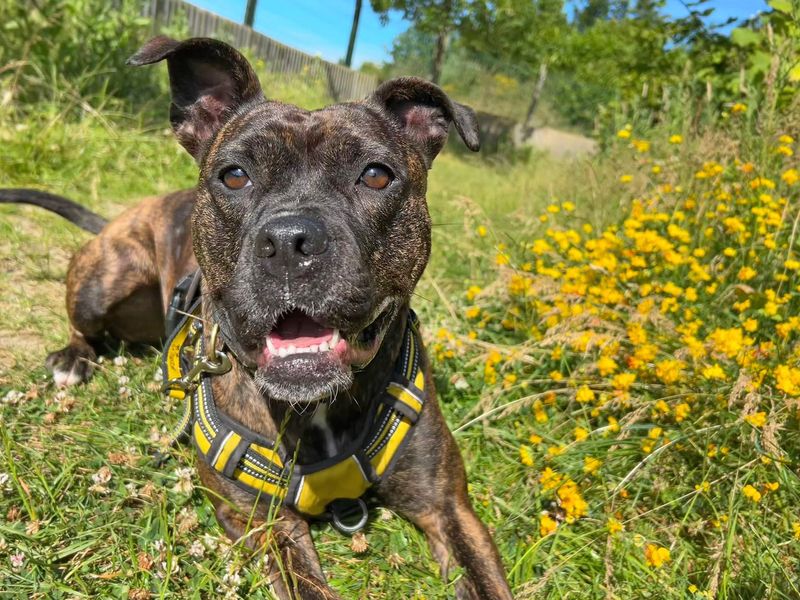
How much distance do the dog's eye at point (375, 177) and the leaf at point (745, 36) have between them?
410cm

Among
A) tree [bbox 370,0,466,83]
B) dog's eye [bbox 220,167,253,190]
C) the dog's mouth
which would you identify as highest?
tree [bbox 370,0,466,83]

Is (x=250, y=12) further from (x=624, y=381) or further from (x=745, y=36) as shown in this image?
(x=624, y=381)

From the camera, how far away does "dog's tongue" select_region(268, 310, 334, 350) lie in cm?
186

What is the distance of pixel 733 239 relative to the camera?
3256mm

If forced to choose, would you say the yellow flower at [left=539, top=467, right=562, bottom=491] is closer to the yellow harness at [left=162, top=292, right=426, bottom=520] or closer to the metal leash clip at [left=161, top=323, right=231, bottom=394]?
the yellow harness at [left=162, top=292, right=426, bottom=520]

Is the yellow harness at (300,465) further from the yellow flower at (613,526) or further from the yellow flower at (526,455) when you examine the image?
the yellow flower at (613,526)

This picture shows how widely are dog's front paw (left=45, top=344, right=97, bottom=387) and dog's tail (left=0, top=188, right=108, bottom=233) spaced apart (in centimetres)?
101

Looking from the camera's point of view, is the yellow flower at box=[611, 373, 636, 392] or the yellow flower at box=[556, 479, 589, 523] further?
the yellow flower at box=[611, 373, 636, 392]

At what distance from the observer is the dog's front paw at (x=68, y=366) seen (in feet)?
9.47

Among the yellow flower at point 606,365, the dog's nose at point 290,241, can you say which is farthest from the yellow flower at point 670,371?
the dog's nose at point 290,241

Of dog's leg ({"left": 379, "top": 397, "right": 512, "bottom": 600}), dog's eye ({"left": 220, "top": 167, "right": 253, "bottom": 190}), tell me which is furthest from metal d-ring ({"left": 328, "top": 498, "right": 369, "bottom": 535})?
dog's eye ({"left": 220, "top": 167, "right": 253, "bottom": 190})

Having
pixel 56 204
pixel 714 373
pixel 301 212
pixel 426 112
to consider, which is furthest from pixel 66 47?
pixel 714 373

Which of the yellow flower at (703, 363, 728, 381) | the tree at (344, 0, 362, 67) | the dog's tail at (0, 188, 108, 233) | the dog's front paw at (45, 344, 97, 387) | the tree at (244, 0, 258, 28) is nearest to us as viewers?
the yellow flower at (703, 363, 728, 381)

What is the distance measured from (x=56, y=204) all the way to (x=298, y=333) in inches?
106
